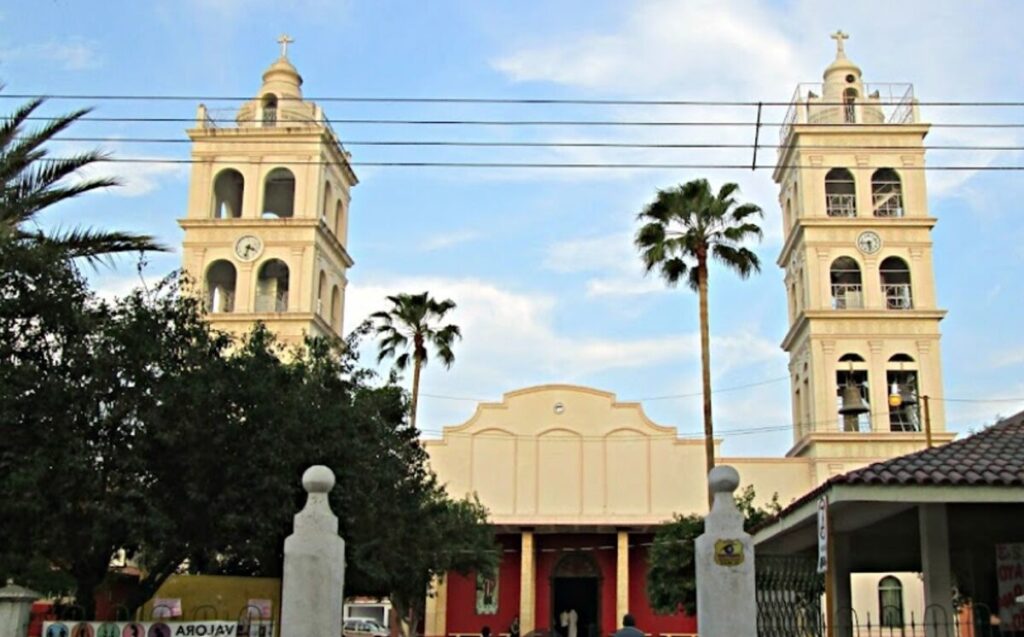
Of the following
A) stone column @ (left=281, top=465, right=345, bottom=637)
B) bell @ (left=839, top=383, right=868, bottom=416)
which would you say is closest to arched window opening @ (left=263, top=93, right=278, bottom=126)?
bell @ (left=839, top=383, right=868, bottom=416)

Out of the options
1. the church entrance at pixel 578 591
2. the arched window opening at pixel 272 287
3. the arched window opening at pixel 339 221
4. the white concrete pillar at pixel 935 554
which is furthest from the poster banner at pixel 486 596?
the white concrete pillar at pixel 935 554

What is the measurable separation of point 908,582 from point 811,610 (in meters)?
31.9

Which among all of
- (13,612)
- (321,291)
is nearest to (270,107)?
(321,291)

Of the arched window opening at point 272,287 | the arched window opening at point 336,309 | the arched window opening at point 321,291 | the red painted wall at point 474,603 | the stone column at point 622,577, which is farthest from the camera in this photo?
the arched window opening at point 336,309

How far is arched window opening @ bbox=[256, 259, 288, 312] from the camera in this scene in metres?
47.8

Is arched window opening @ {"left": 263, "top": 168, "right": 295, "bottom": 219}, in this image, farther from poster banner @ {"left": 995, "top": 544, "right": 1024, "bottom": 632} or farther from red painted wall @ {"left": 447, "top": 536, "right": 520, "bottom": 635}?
poster banner @ {"left": 995, "top": 544, "right": 1024, "bottom": 632}

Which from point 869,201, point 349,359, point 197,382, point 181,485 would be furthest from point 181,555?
point 869,201

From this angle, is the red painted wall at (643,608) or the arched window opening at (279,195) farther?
the arched window opening at (279,195)

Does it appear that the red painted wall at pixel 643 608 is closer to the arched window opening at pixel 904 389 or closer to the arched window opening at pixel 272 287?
the arched window opening at pixel 904 389

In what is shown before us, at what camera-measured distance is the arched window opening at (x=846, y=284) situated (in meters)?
47.1

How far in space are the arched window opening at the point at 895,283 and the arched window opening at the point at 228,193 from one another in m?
25.2

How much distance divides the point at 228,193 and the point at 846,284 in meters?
25.0

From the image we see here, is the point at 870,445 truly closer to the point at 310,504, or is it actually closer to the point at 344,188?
the point at 344,188

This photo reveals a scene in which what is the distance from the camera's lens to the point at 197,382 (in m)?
18.7
